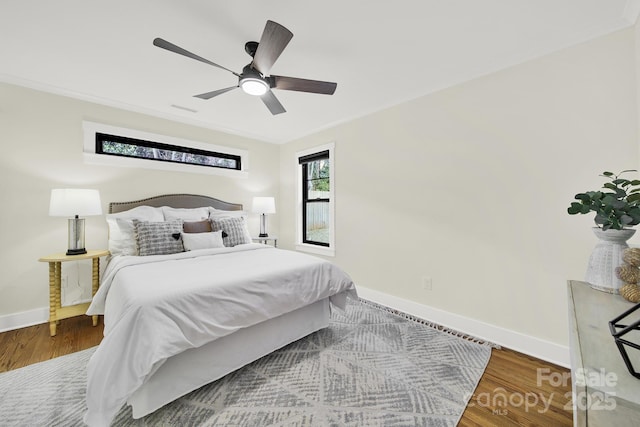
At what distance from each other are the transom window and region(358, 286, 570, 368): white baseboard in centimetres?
308

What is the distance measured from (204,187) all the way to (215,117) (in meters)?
1.02

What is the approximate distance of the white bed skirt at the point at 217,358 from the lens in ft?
4.71

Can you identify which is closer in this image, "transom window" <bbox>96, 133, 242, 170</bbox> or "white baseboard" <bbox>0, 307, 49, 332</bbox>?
"white baseboard" <bbox>0, 307, 49, 332</bbox>

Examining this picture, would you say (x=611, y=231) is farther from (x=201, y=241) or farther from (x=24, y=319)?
(x=24, y=319)

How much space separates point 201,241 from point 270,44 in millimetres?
2010

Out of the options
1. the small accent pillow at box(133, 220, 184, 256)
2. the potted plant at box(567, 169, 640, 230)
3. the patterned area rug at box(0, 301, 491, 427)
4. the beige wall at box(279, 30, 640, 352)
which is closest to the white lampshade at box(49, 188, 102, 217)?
the small accent pillow at box(133, 220, 184, 256)

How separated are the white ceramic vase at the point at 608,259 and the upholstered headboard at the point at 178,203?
12.7 feet

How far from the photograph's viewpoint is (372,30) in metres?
1.81

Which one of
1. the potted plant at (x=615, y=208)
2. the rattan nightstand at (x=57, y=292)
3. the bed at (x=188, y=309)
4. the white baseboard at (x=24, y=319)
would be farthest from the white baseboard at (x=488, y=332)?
the white baseboard at (x=24, y=319)

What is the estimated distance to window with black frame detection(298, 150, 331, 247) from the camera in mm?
4043

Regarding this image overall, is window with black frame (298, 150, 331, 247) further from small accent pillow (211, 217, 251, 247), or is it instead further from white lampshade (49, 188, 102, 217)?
white lampshade (49, 188, 102, 217)

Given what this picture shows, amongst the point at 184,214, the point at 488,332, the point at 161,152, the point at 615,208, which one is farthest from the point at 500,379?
the point at 161,152

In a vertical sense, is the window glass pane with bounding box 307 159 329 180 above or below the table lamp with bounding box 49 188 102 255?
above

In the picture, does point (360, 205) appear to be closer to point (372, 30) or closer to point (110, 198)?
point (372, 30)
